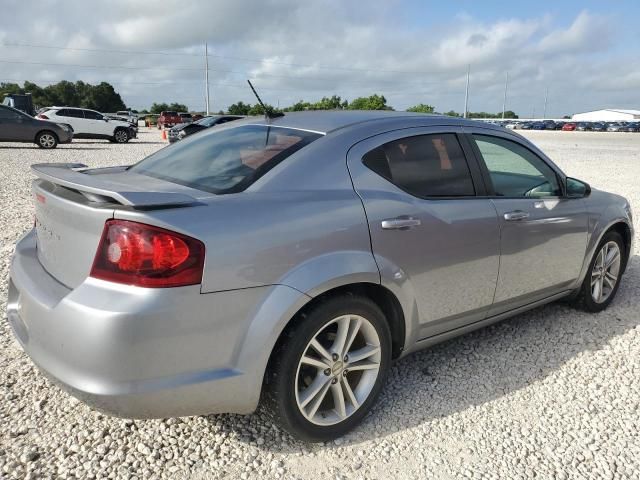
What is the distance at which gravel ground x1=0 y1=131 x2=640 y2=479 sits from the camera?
2.36 m

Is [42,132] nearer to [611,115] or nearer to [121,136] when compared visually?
[121,136]

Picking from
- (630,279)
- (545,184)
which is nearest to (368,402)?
(545,184)

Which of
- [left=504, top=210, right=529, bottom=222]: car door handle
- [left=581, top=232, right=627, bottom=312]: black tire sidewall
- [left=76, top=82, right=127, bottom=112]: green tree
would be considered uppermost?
[left=76, top=82, right=127, bottom=112]: green tree

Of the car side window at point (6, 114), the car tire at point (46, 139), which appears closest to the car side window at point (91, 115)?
the car tire at point (46, 139)

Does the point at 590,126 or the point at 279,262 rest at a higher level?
the point at 590,126

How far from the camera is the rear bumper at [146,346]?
1917 millimetres

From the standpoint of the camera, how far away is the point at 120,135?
24.1 m

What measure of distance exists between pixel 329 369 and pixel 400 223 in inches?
32.2

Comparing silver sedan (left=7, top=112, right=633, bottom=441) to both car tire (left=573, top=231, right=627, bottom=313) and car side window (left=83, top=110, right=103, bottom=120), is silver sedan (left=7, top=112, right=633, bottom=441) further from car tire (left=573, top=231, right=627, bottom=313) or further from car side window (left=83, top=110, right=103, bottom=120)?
car side window (left=83, top=110, right=103, bottom=120)

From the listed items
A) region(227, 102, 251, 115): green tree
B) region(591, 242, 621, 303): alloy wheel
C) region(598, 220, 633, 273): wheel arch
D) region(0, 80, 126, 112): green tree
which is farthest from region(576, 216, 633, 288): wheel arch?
region(0, 80, 126, 112): green tree

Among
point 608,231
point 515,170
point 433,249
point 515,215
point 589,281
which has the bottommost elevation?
point 589,281

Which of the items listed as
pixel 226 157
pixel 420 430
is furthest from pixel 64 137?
pixel 420 430

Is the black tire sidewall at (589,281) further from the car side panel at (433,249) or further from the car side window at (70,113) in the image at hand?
the car side window at (70,113)

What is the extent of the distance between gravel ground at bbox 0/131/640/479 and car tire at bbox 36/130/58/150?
55.4ft
